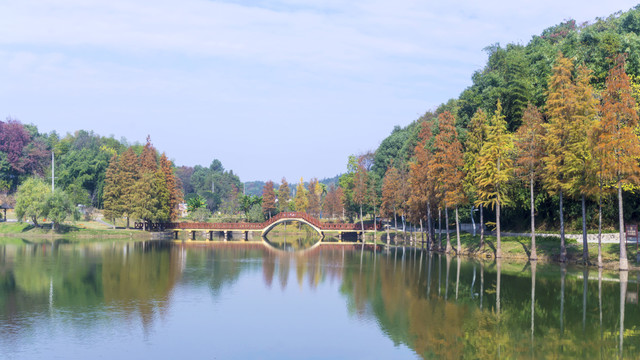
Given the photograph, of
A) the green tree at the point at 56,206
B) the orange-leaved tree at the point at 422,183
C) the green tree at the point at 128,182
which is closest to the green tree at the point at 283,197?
the green tree at the point at 128,182

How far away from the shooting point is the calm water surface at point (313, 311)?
24422 mm

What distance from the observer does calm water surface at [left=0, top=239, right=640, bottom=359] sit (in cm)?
2442

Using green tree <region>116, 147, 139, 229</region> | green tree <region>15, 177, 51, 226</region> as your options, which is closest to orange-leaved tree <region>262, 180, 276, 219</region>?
green tree <region>116, 147, 139, 229</region>

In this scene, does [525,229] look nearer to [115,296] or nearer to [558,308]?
[558,308]

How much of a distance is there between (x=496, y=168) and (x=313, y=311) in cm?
3109

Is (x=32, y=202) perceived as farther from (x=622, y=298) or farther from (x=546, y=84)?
(x=622, y=298)

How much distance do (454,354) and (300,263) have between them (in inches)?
1488

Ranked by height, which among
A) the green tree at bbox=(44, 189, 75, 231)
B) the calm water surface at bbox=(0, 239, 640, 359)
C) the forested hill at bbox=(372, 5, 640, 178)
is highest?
the forested hill at bbox=(372, 5, 640, 178)

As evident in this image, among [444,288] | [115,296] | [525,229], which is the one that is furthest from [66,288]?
[525,229]

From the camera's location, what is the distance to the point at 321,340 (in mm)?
26562

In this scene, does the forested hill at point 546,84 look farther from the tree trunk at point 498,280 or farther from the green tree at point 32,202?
the green tree at point 32,202

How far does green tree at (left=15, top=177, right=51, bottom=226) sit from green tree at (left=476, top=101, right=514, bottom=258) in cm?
6702

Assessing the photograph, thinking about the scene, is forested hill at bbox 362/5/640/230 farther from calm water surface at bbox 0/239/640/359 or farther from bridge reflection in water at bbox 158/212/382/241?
bridge reflection in water at bbox 158/212/382/241

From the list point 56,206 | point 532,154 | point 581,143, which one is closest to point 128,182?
point 56,206
